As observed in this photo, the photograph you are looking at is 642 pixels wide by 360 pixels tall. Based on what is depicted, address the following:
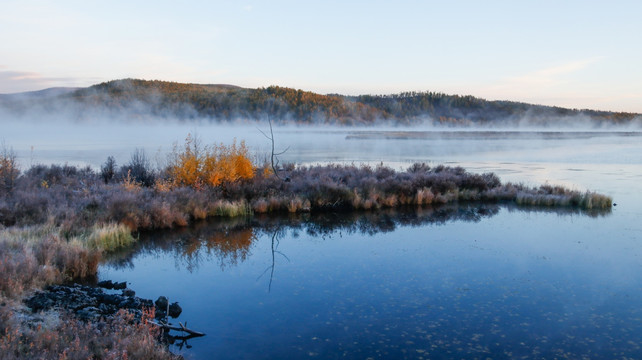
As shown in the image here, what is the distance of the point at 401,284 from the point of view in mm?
7855

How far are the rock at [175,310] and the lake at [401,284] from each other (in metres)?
0.10

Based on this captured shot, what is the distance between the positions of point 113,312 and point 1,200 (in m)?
7.18

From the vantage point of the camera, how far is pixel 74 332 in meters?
5.14

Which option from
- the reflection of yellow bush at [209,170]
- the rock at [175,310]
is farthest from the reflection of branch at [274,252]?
the reflection of yellow bush at [209,170]

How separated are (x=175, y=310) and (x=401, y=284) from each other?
11.6 feet

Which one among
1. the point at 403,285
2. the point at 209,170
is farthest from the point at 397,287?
the point at 209,170

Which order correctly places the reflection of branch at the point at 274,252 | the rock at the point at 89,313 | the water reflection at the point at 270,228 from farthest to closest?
the water reflection at the point at 270,228
the reflection of branch at the point at 274,252
the rock at the point at 89,313

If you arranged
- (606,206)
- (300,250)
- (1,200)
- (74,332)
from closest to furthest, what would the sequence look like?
(74,332) < (300,250) < (1,200) < (606,206)

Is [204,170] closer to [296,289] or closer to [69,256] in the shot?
[69,256]

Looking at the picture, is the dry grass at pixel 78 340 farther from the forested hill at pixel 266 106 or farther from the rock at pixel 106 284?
the forested hill at pixel 266 106

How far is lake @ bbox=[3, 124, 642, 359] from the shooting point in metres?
5.79

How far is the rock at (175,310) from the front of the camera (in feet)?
21.5

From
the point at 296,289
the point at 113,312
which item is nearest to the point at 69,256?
the point at 113,312

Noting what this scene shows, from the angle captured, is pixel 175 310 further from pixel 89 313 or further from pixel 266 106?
pixel 266 106
